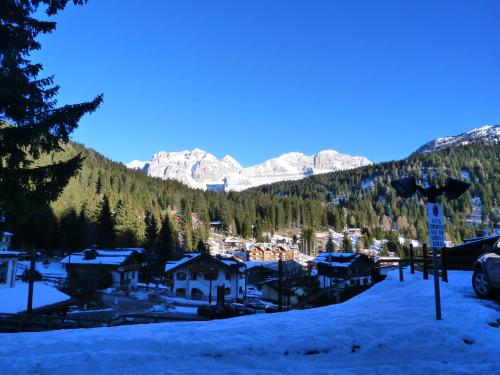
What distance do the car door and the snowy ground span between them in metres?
1.11

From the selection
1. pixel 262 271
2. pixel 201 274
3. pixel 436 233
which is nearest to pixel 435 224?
pixel 436 233

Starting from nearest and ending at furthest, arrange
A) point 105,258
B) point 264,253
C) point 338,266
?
1. point 338,266
2. point 105,258
3. point 264,253

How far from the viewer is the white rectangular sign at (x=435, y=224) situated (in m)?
9.33

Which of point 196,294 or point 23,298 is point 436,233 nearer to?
point 23,298

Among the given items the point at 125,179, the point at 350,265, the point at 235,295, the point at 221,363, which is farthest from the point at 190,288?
the point at 125,179

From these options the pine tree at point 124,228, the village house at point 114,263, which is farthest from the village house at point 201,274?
the pine tree at point 124,228

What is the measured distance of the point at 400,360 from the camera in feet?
23.9

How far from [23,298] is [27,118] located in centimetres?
2208

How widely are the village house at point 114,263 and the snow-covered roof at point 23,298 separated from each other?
36481 mm

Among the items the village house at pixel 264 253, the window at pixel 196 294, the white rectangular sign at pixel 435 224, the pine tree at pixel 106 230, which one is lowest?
the window at pixel 196 294

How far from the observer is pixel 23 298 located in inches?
1128

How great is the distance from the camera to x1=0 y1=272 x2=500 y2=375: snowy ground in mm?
7035

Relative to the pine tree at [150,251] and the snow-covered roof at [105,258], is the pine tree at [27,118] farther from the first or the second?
the pine tree at [150,251]

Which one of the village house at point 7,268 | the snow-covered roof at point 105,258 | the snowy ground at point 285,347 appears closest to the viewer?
the snowy ground at point 285,347
